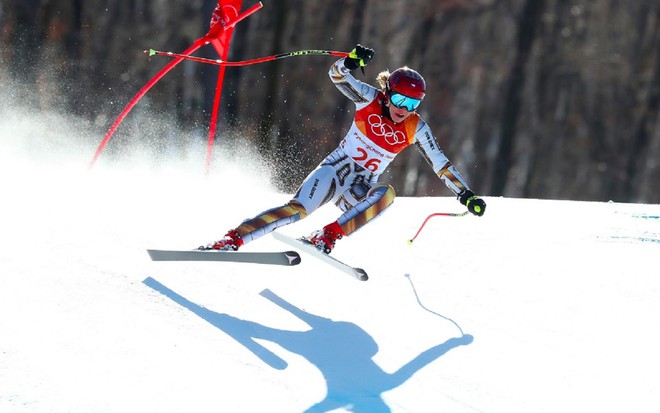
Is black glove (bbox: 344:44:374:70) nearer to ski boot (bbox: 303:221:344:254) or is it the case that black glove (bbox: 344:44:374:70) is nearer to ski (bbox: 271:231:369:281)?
ski boot (bbox: 303:221:344:254)

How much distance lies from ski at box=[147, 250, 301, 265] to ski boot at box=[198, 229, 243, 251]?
0.12 metres

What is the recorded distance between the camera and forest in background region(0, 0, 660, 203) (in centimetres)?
2081

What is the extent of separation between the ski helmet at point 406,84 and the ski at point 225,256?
138cm

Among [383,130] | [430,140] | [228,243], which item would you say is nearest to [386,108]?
[383,130]

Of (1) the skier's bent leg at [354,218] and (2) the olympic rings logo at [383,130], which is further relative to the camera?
(2) the olympic rings logo at [383,130]

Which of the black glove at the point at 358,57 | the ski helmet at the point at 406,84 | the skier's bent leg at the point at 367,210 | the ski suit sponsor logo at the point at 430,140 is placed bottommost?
the skier's bent leg at the point at 367,210

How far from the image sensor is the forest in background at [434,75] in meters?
20.8

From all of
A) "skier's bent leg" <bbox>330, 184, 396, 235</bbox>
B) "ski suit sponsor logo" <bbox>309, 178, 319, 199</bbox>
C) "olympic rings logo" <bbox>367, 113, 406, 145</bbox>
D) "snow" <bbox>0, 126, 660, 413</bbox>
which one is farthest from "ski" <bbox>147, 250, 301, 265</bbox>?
"olympic rings logo" <bbox>367, 113, 406, 145</bbox>

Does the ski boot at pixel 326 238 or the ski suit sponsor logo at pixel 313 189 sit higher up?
the ski suit sponsor logo at pixel 313 189

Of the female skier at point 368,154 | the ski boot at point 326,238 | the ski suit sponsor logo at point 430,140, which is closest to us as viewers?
the ski boot at point 326,238

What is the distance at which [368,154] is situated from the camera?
5.57 m

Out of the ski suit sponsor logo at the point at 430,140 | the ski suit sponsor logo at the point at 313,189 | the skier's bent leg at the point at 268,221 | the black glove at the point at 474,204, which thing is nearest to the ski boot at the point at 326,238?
the skier's bent leg at the point at 268,221

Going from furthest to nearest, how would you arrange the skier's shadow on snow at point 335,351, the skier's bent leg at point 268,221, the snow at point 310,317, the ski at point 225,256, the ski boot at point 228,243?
the skier's bent leg at point 268,221
the ski boot at point 228,243
the ski at point 225,256
the skier's shadow on snow at point 335,351
the snow at point 310,317

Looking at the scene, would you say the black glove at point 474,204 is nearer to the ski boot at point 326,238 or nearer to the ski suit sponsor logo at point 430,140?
the ski suit sponsor logo at point 430,140
